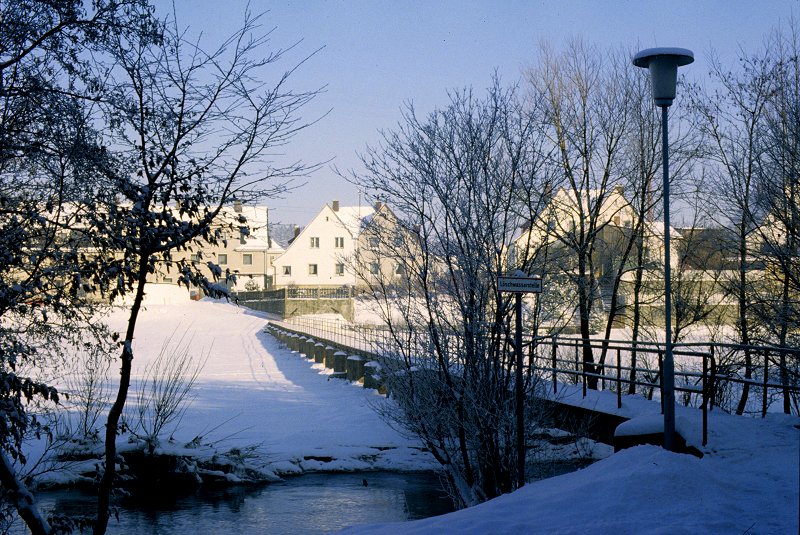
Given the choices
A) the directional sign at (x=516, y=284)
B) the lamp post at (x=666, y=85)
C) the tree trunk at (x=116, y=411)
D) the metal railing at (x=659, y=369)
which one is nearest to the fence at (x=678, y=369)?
the metal railing at (x=659, y=369)

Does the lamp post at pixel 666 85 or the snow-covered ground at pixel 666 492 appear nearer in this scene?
the snow-covered ground at pixel 666 492

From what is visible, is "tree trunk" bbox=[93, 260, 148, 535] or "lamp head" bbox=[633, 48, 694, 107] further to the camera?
"lamp head" bbox=[633, 48, 694, 107]

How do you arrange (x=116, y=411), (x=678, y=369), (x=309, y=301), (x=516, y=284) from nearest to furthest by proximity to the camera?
(x=116, y=411)
(x=516, y=284)
(x=678, y=369)
(x=309, y=301)

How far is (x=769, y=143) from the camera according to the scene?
19.5 m

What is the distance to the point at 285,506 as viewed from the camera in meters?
18.0

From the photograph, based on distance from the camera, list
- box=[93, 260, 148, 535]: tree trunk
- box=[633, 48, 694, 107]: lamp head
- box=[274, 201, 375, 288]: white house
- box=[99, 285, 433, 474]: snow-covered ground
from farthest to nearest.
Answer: box=[274, 201, 375, 288]: white house, box=[99, 285, 433, 474]: snow-covered ground, box=[633, 48, 694, 107]: lamp head, box=[93, 260, 148, 535]: tree trunk

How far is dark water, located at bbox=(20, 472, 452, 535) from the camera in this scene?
16.1 meters

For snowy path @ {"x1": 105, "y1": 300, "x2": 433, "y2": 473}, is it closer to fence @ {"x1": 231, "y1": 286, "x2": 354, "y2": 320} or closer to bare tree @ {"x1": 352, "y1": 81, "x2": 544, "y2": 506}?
bare tree @ {"x1": 352, "y1": 81, "x2": 544, "y2": 506}

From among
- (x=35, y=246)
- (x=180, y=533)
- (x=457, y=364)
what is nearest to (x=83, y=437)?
(x=180, y=533)

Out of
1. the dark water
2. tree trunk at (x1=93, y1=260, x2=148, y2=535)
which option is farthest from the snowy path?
tree trunk at (x1=93, y1=260, x2=148, y2=535)

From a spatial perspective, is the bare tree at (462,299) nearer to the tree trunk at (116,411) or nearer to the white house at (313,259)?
the tree trunk at (116,411)

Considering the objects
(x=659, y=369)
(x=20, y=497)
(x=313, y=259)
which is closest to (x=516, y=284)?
(x=659, y=369)

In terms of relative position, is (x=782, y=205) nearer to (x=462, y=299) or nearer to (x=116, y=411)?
(x=462, y=299)

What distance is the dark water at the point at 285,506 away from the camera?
16.1 meters
